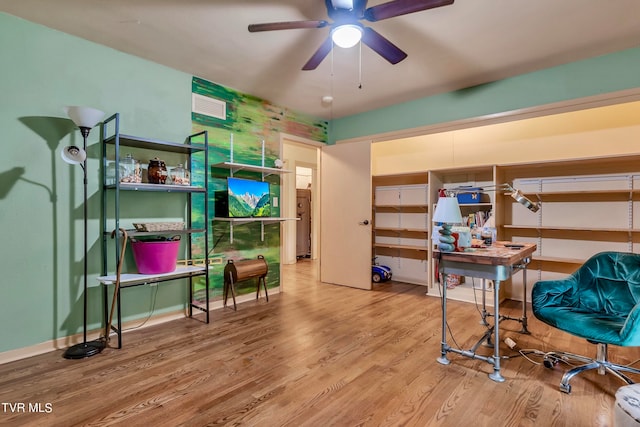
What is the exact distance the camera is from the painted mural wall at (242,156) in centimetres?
364

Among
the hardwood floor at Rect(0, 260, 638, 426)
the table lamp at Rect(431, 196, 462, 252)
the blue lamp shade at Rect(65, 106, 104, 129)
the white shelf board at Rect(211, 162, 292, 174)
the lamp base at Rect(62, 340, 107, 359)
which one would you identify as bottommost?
the hardwood floor at Rect(0, 260, 638, 426)

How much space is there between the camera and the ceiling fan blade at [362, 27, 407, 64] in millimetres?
2201

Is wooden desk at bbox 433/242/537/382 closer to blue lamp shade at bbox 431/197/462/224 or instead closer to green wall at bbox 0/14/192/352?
blue lamp shade at bbox 431/197/462/224

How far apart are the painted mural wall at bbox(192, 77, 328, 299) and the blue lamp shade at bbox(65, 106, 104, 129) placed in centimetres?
111

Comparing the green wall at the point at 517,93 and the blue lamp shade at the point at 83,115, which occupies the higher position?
the green wall at the point at 517,93

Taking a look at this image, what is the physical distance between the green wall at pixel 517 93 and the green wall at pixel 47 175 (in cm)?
321

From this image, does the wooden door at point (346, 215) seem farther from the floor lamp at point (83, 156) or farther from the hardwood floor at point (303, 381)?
the floor lamp at point (83, 156)

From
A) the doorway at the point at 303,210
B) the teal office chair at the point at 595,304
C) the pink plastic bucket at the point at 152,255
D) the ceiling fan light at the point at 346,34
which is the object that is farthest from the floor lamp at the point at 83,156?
the doorway at the point at 303,210

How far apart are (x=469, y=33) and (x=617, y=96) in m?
1.62

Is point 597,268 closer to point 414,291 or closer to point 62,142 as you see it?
point 414,291

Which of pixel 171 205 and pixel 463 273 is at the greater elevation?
pixel 171 205

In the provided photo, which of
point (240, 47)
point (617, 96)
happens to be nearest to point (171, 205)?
point (240, 47)

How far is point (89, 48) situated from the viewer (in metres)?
2.75

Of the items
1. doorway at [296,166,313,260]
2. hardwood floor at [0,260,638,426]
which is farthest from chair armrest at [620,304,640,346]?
doorway at [296,166,313,260]
